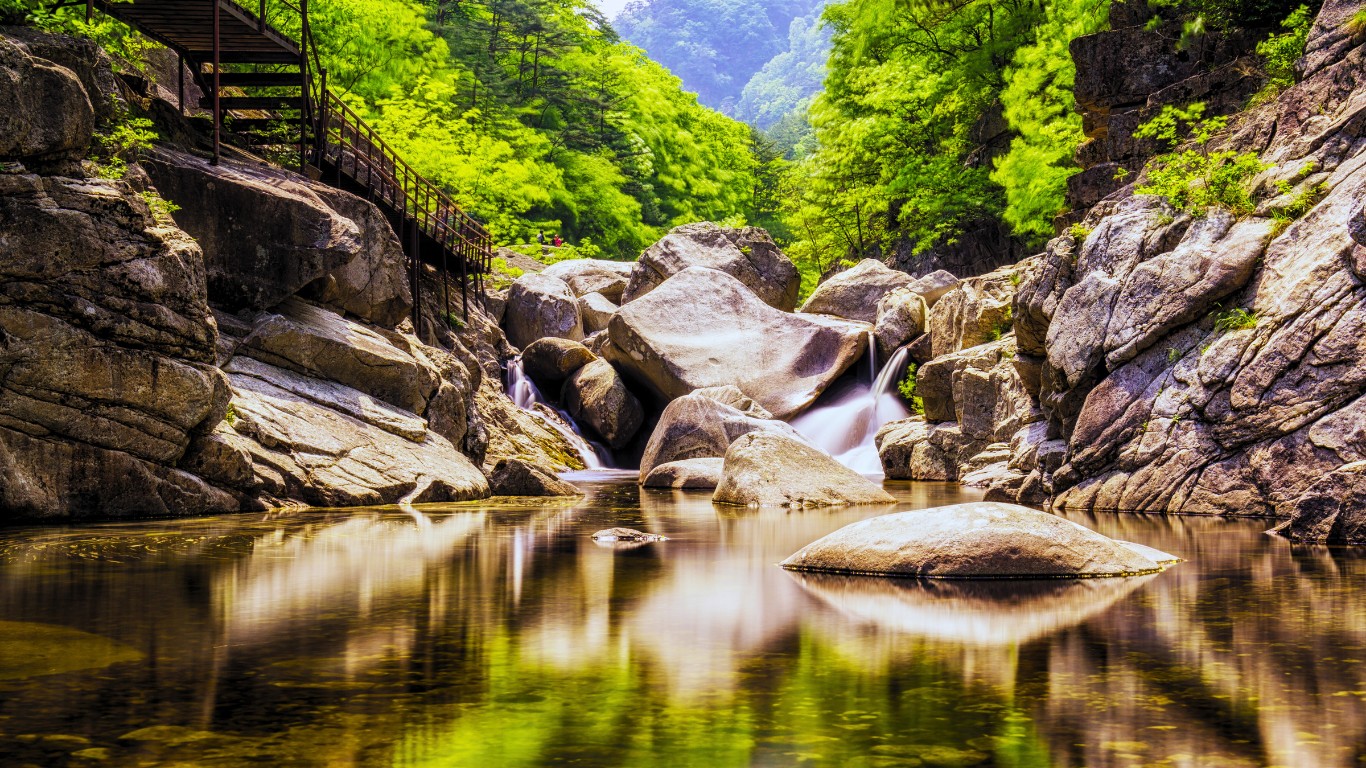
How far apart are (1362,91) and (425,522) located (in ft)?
39.9

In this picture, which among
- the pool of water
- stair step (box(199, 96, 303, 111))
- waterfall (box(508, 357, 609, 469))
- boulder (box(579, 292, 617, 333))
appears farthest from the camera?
boulder (box(579, 292, 617, 333))

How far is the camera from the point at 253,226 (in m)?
16.4

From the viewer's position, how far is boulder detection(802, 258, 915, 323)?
32438 mm

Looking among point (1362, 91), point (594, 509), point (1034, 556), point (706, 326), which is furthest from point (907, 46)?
point (1034, 556)

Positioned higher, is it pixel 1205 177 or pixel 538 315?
pixel 538 315

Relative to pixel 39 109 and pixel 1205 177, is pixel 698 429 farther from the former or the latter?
pixel 39 109

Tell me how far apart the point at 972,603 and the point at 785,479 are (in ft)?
29.3

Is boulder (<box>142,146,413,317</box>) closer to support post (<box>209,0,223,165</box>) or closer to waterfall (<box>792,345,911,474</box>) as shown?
support post (<box>209,0,223,165</box>)

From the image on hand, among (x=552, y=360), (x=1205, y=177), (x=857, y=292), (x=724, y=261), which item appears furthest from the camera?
(x=724, y=261)

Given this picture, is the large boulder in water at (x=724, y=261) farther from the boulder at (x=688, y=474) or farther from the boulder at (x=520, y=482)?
the boulder at (x=520, y=482)

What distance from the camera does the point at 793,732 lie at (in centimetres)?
402

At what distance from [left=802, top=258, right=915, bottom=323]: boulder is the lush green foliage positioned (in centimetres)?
1541

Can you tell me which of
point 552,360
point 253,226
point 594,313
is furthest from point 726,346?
point 253,226

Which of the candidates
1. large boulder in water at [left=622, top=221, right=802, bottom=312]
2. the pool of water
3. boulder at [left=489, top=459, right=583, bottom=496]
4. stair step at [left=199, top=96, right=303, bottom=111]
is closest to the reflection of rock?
the pool of water
